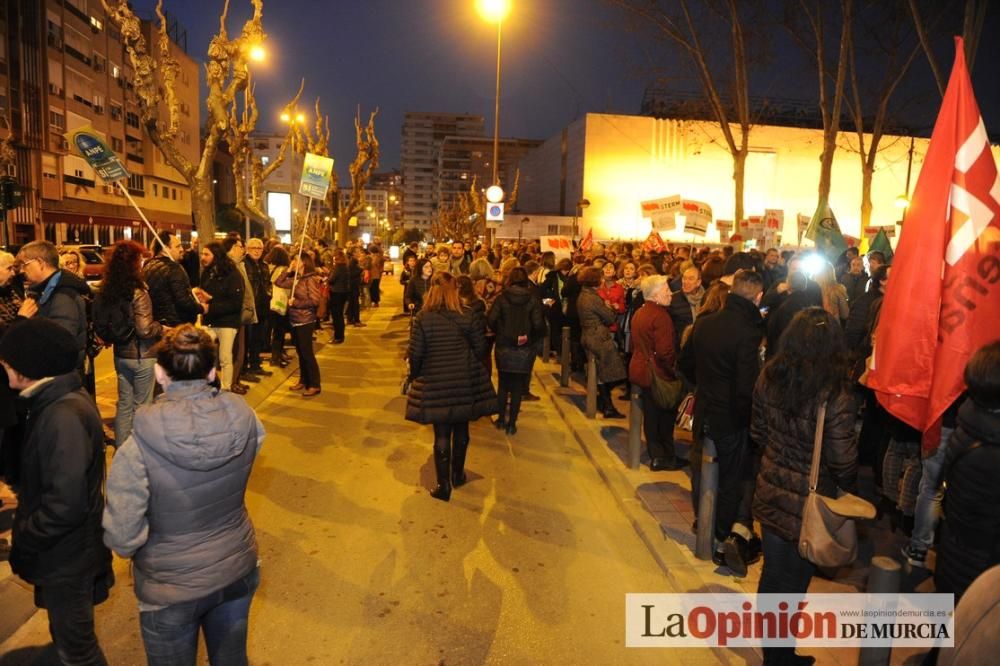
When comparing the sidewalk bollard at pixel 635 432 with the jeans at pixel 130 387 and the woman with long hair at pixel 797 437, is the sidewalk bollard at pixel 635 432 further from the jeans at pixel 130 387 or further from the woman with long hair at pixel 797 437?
the jeans at pixel 130 387

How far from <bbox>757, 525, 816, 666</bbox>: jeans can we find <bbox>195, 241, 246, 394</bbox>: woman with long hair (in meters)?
7.20

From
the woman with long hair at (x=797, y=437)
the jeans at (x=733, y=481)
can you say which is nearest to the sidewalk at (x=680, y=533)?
the jeans at (x=733, y=481)

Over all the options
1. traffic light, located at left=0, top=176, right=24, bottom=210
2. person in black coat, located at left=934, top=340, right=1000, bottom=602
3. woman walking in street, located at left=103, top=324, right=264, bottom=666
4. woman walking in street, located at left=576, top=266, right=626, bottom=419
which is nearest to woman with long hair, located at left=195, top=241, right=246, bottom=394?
woman walking in street, located at left=576, top=266, right=626, bottom=419

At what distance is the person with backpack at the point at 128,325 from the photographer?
6.83 metres

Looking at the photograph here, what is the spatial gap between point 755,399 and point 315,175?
11.8m

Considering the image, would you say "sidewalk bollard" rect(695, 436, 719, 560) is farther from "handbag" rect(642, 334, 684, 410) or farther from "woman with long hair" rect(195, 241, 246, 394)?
"woman with long hair" rect(195, 241, 246, 394)

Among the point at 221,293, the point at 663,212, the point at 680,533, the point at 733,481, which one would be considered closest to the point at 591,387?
the point at 680,533

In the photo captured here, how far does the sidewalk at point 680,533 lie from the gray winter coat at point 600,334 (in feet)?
2.28

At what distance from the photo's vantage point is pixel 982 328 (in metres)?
3.65

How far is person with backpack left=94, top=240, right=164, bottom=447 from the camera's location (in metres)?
6.83

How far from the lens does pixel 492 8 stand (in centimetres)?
1789

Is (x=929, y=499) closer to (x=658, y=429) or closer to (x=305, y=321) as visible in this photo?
(x=658, y=429)

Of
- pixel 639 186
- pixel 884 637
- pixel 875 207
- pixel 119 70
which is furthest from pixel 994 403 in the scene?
pixel 119 70

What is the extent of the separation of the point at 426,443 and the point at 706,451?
3.96 meters
